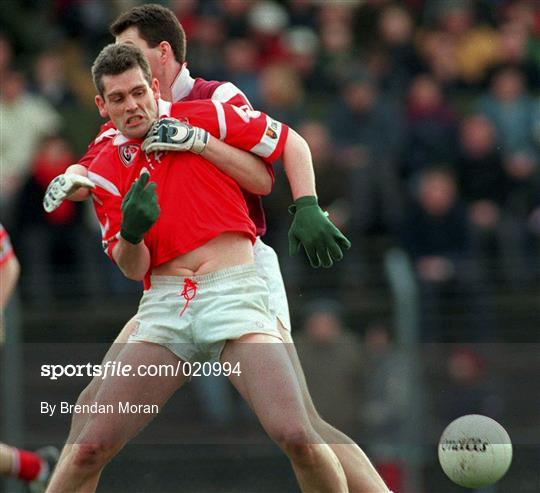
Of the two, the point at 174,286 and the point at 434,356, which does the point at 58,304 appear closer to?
the point at 434,356

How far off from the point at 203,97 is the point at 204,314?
1.07 metres

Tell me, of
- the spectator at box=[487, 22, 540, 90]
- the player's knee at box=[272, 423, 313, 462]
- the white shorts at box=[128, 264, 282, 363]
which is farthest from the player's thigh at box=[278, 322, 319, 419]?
the spectator at box=[487, 22, 540, 90]

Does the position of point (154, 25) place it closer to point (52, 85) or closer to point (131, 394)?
point (131, 394)

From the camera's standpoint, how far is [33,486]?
8.36 meters

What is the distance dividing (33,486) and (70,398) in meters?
1.69

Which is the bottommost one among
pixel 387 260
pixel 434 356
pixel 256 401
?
pixel 434 356

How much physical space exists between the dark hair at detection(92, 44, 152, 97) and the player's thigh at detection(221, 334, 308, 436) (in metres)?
1.20

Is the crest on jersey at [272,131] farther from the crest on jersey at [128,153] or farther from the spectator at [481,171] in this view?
the spectator at [481,171]

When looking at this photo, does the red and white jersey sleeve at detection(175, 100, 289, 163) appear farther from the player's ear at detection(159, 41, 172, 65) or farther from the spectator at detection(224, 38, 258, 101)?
the spectator at detection(224, 38, 258, 101)

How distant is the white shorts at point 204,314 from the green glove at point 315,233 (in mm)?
286

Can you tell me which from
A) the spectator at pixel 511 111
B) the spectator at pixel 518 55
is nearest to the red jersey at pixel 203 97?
the spectator at pixel 511 111

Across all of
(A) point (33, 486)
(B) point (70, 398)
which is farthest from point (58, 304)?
(A) point (33, 486)

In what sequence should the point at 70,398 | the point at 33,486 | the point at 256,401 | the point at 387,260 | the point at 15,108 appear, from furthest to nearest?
the point at 15,108 < the point at 387,260 < the point at 70,398 < the point at 33,486 < the point at 256,401

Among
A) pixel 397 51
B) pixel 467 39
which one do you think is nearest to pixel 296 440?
pixel 397 51
